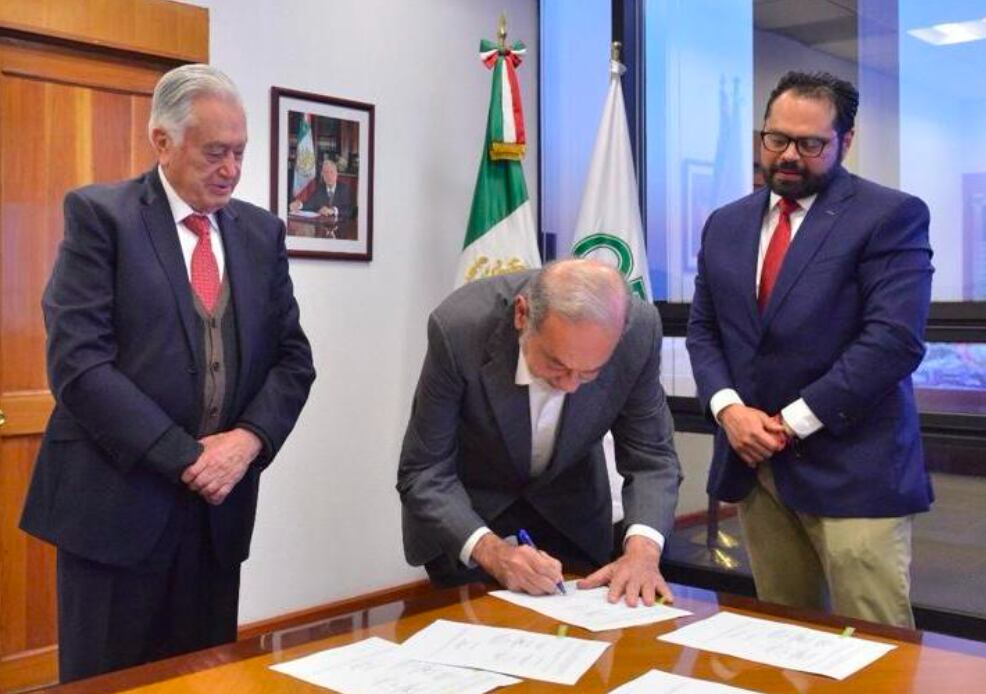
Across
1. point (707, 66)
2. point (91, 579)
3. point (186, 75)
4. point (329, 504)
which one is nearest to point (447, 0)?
point (707, 66)

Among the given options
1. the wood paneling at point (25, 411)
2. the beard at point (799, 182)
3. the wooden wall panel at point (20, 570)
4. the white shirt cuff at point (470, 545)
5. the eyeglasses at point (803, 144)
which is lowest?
the wooden wall panel at point (20, 570)

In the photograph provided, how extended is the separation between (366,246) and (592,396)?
2.17 meters

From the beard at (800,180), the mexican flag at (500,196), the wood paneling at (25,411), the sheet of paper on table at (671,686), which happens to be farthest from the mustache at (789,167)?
the wood paneling at (25,411)

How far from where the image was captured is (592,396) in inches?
80.7

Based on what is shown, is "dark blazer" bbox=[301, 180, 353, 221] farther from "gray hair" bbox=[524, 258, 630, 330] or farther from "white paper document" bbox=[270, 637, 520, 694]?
"white paper document" bbox=[270, 637, 520, 694]

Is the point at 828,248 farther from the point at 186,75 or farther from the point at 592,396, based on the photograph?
the point at 186,75

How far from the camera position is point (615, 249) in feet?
13.4

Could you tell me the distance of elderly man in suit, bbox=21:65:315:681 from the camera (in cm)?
188

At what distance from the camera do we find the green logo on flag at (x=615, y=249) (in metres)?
4.05

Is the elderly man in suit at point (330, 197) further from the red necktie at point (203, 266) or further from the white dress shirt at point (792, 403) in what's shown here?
the white dress shirt at point (792, 403)

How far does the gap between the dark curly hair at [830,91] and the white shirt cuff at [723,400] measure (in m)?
0.61

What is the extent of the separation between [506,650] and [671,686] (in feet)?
0.82

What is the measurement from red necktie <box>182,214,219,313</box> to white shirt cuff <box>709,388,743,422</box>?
3.59 ft

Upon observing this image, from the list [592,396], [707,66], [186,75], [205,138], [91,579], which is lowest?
[91,579]
